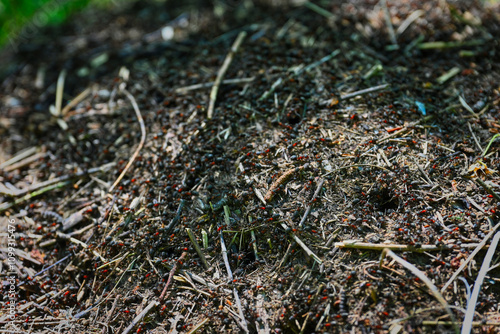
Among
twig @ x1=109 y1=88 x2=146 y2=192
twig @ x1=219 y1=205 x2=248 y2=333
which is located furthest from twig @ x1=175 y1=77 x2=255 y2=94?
twig @ x1=219 y1=205 x2=248 y2=333

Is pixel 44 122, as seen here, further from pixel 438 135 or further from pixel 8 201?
pixel 438 135

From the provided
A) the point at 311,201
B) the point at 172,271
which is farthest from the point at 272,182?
the point at 172,271

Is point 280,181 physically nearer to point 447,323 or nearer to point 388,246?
point 388,246

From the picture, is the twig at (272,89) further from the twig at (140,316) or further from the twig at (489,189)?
the twig at (140,316)

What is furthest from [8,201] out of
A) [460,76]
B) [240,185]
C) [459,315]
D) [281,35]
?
[460,76]

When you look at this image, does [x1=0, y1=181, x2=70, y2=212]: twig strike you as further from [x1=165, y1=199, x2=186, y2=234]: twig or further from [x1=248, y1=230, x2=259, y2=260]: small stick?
[x1=248, y1=230, x2=259, y2=260]: small stick
